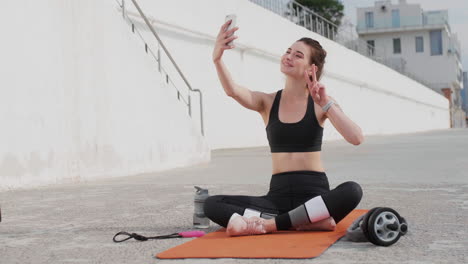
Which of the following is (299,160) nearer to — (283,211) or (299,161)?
(299,161)

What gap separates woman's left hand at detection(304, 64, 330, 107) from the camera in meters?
3.62

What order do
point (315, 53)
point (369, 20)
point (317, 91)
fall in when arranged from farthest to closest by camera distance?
1. point (369, 20)
2. point (315, 53)
3. point (317, 91)

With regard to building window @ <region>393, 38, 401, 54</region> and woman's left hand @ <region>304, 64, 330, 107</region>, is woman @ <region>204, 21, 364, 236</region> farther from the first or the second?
building window @ <region>393, 38, 401, 54</region>

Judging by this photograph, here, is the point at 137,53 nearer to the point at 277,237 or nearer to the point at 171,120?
the point at 171,120

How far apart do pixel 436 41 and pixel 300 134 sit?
60.7 meters

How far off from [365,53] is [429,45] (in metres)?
24.9

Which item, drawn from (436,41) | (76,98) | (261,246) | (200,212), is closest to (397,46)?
(436,41)

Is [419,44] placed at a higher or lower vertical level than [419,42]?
lower

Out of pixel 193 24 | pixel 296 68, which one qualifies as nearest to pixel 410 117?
pixel 193 24

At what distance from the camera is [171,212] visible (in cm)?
520

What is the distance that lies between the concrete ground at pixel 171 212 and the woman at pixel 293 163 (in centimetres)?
30

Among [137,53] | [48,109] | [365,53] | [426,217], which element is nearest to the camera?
[426,217]

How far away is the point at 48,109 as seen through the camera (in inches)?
315

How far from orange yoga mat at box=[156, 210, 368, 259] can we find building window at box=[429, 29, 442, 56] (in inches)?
2378
